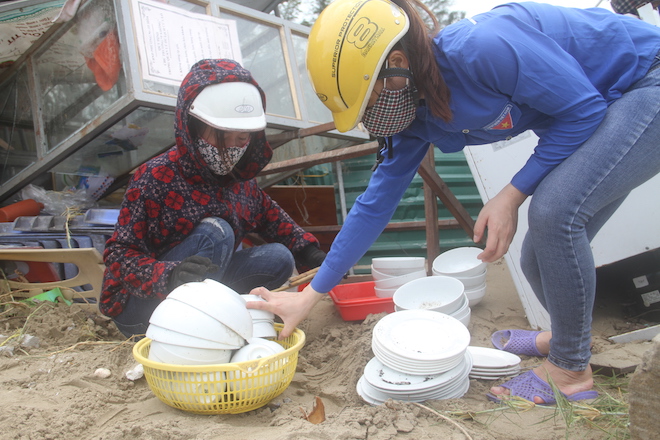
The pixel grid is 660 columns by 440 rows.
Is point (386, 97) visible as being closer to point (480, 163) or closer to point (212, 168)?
point (212, 168)

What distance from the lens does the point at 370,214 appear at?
1.84 metres

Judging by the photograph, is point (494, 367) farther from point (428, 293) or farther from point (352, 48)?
point (352, 48)

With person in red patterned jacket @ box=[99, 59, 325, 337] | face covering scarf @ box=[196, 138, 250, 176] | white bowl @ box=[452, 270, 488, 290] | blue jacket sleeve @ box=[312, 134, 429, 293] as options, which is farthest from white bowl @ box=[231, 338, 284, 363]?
white bowl @ box=[452, 270, 488, 290]

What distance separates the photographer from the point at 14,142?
3.79m

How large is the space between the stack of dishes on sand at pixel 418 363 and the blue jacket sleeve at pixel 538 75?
2.35ft

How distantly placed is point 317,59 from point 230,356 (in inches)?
38.6

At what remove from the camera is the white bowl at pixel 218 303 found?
4.70ft

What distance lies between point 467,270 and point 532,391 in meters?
1.11

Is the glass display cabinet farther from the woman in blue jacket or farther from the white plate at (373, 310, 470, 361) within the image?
the white plate at (373, 310, 470, 361)

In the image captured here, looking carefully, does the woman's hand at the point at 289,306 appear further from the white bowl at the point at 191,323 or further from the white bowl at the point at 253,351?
the white bowl at the point at 191,323

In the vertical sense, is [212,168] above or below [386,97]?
below

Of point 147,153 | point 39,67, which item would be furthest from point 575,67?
point 39,67

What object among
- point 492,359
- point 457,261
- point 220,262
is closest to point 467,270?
point 457,261

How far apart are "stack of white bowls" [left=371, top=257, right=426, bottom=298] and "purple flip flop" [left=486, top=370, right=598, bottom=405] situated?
3.61ft
